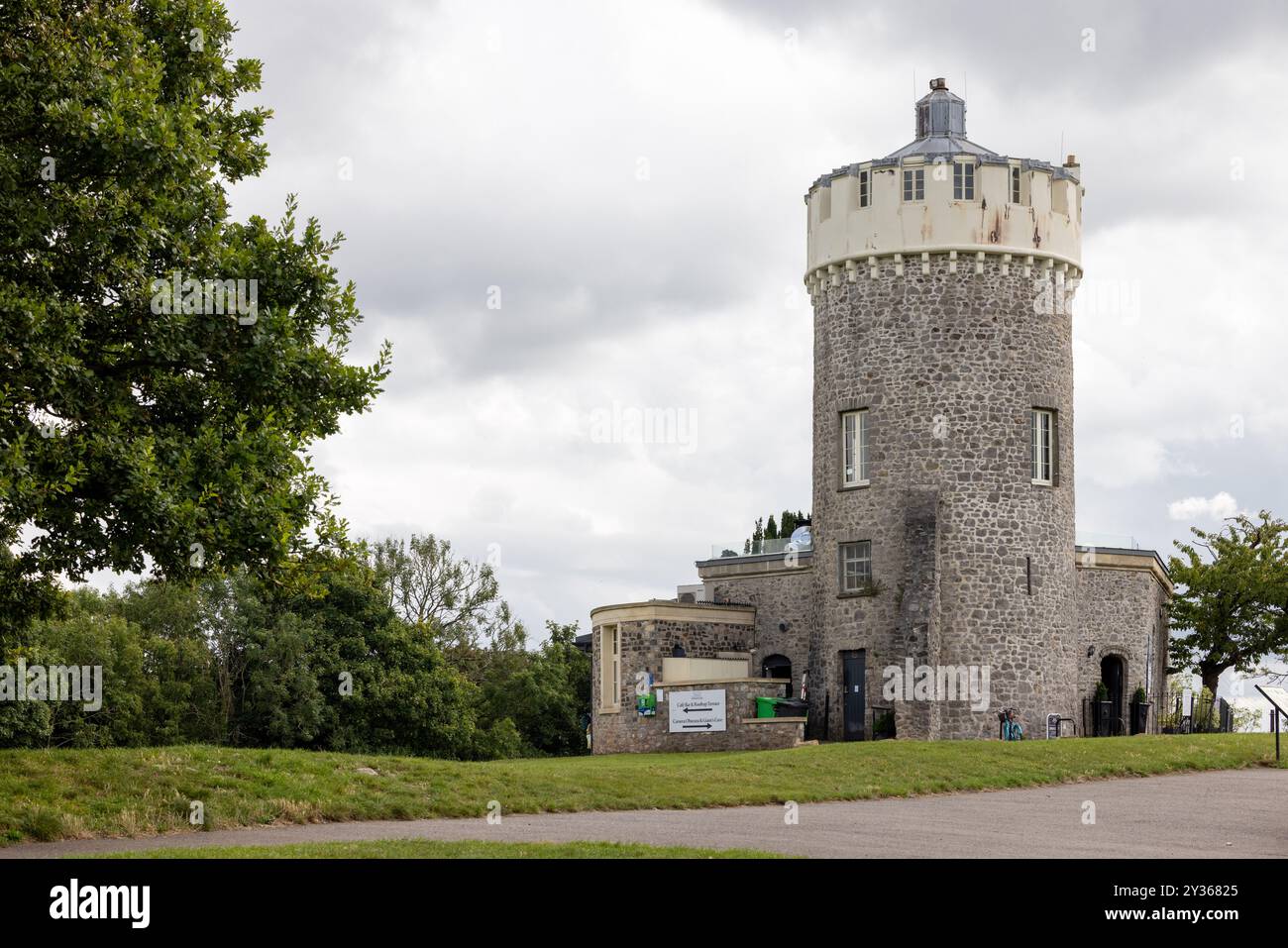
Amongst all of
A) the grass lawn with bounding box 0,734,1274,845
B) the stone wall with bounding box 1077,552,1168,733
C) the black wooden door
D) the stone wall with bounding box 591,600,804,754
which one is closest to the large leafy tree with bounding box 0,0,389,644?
the grass lawn with bounding box 0,734,1274,845

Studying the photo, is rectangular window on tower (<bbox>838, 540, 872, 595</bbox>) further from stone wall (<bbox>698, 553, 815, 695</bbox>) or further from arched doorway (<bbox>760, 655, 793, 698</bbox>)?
arched doorway (<bbox>760, 655, 793, 698</bbox>)

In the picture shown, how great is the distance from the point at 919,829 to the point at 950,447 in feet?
66.2

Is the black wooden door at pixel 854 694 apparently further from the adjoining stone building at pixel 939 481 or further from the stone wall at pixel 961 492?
the stone wall at pixel 961 492

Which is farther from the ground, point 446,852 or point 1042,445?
point 1042,445

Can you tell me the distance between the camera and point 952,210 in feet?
122

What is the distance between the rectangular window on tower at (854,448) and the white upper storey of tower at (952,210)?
12.2ft

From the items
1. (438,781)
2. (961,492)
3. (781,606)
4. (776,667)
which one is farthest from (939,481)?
(438,781)

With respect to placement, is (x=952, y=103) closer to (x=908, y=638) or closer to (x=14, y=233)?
(x=908, y=638)

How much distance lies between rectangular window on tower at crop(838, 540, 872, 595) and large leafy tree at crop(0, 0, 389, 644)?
828 inches

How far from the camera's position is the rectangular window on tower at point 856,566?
37.6 metres

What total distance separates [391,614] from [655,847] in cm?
3722

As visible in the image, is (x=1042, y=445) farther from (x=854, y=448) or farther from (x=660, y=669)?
(x=660, y=669)
